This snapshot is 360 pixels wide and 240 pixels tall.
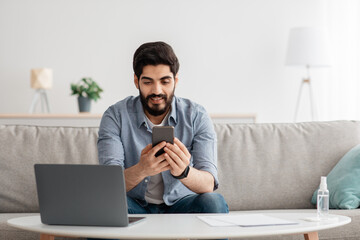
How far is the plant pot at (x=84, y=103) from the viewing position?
431 centimetres

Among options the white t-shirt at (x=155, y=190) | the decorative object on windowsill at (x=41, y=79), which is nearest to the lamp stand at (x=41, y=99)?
the decorative object on windowsill at (x=41, y=79)

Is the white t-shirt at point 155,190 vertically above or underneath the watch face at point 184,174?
underneath

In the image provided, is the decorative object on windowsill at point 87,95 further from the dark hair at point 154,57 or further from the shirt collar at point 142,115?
the dark hair at point 154,57

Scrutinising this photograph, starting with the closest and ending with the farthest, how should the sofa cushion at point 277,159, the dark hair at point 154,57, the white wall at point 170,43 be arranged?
the dark hair at point 154,57 → the sofa cushion at point 277,159 → the white wall at point 170,43

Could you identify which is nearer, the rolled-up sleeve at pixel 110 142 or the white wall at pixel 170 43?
the rolled-up sleeve at pixel 110 142

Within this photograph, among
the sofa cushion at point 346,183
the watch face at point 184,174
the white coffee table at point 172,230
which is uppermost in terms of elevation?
Answer: the watch face at point 184,174

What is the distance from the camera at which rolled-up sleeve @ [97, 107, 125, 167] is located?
200 cm

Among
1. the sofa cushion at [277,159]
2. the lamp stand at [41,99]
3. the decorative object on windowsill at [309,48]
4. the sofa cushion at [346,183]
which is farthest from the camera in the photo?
the lamp stand at [41,99]

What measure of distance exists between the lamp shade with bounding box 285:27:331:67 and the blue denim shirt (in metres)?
2.51

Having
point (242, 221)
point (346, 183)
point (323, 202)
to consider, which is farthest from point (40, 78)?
point (242, 221)

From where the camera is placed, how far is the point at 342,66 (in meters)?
5.05

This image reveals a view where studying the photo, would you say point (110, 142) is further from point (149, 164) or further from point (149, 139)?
point (149, 164)

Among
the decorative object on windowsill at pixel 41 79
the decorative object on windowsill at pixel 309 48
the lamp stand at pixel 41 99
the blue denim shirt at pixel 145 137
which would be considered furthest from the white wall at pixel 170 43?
the blue denim shirt at pixel 145 137

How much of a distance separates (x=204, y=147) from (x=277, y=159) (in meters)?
0.65
